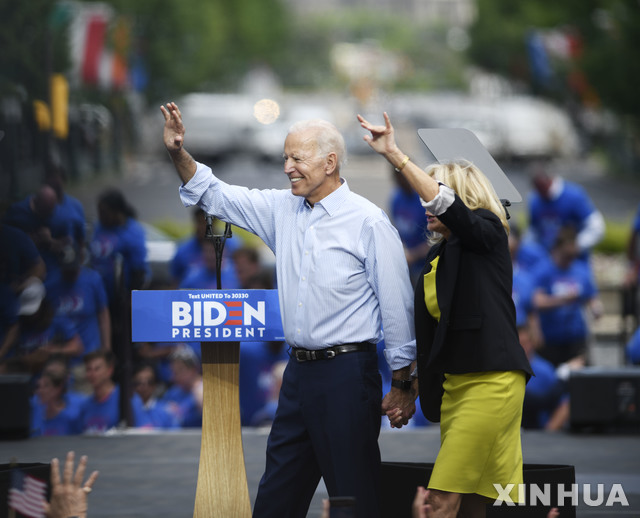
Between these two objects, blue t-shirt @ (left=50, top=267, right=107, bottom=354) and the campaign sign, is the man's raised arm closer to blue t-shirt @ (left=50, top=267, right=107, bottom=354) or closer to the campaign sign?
the campaign sign

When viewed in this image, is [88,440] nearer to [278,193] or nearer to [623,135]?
[278,193]

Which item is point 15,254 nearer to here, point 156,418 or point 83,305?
point 83,305

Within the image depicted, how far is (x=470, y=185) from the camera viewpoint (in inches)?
173

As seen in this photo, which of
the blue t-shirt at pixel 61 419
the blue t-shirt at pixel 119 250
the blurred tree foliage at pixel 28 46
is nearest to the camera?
the blue t-shirt at pixel 61 419

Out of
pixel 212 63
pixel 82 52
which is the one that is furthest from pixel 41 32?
pixel 212 63

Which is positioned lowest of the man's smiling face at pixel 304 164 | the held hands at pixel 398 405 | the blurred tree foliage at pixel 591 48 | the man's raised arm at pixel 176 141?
the held hands at pixel 398 405

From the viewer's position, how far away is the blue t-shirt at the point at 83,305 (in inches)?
334

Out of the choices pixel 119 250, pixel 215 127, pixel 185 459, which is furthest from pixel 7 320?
pixel 215 127

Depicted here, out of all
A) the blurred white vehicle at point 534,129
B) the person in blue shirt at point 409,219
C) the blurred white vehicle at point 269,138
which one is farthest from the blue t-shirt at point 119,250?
the blurred white vehicle at point 534,129

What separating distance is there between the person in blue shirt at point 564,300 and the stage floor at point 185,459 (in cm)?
166

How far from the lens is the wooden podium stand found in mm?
5047

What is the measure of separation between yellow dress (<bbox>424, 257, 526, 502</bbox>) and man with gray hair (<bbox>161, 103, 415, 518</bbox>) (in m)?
0.30

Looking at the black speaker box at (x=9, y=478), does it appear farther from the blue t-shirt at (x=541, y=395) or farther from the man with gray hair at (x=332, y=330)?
the blue t-shirt at (x=541, y=395)

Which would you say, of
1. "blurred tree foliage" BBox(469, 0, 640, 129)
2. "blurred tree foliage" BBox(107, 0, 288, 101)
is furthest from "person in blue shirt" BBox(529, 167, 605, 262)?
"blurred tree foliage" BBox(107, 0, 288, 101)
